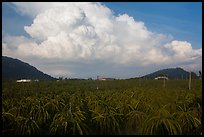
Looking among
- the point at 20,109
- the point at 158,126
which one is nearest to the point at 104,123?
the point at 158,126

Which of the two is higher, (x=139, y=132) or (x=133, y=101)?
(x=133, y=101)

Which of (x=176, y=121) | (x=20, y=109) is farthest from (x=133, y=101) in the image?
(x=20, y=109)

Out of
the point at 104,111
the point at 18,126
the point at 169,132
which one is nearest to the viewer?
the point at 169,132

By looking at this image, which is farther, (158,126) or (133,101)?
(133,101)

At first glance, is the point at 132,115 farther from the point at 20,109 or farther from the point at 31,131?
the point at 20,109

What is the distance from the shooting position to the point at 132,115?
561 cm

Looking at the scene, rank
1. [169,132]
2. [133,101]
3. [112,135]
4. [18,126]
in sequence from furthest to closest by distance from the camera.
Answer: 1. [133,101]
2. [112,135]
3. [18,126]
4. [169,132]

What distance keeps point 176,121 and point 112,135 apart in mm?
1314

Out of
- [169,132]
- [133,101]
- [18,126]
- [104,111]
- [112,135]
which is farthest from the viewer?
[133,101]

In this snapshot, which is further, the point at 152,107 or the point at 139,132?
the point at 152,107

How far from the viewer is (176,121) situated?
4.82 metres

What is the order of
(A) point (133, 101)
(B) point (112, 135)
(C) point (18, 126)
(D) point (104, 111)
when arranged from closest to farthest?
1. (C) point (18, 126)
2. (B) point (112, 135)
3. (D) point (104, 111)
4. (A) point (133, 101)

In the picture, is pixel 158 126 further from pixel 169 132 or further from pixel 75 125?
pixel 75 125

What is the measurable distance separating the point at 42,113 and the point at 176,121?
2987mm
